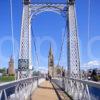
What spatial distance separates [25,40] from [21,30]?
1203mm

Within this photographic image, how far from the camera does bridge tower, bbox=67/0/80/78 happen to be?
3250cm

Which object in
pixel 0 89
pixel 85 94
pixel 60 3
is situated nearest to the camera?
pixel 0 89

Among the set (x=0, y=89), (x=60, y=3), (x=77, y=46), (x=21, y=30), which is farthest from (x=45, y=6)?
(x=0, y=89)

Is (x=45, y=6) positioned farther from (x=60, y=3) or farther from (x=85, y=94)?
(x=85, y=94)

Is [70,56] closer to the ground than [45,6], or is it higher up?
closer to the ground

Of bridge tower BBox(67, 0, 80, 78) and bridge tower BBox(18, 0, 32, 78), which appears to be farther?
bridge tower BBox(18, 0, 32, 78)

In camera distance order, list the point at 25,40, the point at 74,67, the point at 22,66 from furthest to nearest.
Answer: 1. the point at 25,40
2. the point at 74,67
3. the point at 22,66

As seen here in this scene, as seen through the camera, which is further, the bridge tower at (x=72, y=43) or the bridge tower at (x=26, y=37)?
the bridge tower at (x=26, y=37)

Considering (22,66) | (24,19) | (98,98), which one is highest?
(24,19)

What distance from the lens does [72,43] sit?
34.6 metres

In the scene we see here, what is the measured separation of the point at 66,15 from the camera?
37344 millimetres

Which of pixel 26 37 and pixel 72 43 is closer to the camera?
pixel 72 43

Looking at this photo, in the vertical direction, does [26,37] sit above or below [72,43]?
above

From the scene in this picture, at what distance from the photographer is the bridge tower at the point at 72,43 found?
32.5 m
